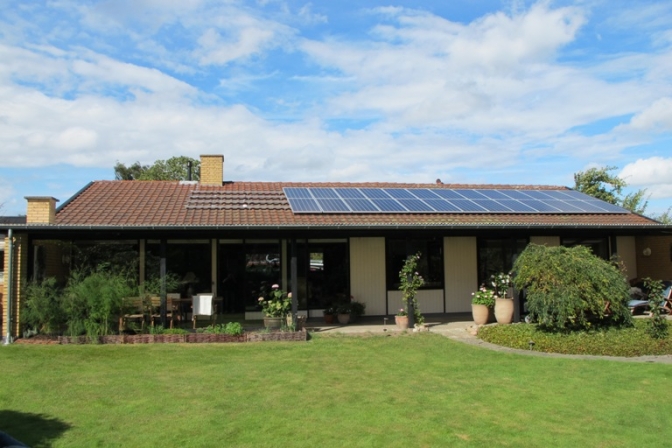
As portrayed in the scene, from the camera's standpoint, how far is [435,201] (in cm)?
1568

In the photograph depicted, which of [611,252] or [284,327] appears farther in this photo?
[611,252]

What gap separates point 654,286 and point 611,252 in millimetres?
2876

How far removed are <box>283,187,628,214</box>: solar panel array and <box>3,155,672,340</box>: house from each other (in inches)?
2.2

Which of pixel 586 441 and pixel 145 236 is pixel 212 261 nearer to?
pixel 145 236

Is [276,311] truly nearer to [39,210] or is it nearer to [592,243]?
[39,210]

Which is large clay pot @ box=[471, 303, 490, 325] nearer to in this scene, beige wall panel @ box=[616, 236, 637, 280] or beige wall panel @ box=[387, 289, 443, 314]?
beige wall panel @ box=[387, 289, 443, 314]

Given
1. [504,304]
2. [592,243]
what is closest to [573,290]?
[504,304]

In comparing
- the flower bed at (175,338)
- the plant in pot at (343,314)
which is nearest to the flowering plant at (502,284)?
the plant in pot at (343,314)

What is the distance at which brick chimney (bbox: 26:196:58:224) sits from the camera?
11.7m

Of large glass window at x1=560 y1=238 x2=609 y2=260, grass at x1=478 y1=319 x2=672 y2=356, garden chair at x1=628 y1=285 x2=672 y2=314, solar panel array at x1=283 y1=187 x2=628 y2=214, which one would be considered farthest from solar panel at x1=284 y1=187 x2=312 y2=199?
garden chair at x1=628 y1=285 x2=672 y2=314

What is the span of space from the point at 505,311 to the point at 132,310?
8.51 metres

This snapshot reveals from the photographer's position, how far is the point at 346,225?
12.5 m

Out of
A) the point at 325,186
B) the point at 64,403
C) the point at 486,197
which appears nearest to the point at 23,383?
the point at 64,403

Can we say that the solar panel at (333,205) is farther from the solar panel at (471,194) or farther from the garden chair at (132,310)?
the garden chair at (132,310)
